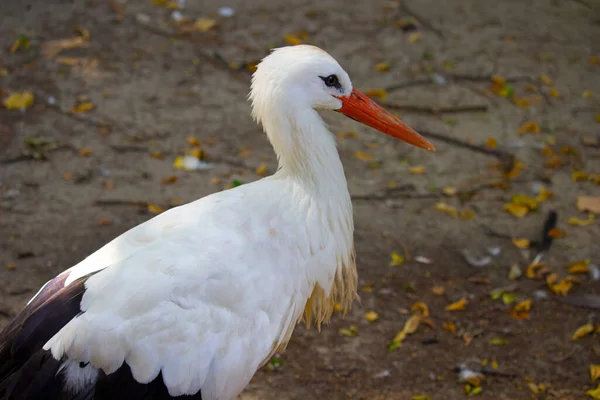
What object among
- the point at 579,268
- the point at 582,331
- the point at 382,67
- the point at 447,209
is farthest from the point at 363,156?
the point at 582,331

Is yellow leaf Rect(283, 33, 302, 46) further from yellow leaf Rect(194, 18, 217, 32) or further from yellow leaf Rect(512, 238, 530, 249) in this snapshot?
yellow leaf Rect(512, 238, 530, 249)

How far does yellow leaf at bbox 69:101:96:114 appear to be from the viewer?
539cm

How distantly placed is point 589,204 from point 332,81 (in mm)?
2423

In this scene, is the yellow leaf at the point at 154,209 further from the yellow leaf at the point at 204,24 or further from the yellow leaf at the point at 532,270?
the yellow leaf at the point at 204,24

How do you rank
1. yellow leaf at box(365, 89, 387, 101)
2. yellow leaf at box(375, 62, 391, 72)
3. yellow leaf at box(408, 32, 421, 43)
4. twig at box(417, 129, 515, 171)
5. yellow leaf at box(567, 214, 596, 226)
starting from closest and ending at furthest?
yellow leaf at box(567, 214, 596, 226), twig at box(417, 129, 515, 171), yellow leaf at box(365, 89, 387, 101), yellow leaf at box(375, 62, 391, 72), yellow leaf at box(408, 32, 421, 43)

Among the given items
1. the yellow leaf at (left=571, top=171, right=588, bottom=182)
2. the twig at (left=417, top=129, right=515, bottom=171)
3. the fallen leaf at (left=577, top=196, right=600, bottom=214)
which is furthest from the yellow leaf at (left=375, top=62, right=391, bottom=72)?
the fallen leaf at (left=577, top=196, right=600, bottom=214)

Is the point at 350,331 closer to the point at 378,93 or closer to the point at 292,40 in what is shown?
the point at 378,93

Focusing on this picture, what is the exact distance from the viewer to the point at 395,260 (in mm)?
4305

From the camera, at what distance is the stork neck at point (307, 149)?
2.94m

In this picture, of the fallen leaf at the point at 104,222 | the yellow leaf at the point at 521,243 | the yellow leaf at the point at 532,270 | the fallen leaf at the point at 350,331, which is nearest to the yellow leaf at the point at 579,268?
the yellow leaf at the point at 532,270

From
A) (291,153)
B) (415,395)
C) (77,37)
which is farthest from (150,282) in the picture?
(77,37)

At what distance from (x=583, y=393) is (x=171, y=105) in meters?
3.43

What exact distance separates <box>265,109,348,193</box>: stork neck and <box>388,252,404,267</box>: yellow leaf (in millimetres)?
1348

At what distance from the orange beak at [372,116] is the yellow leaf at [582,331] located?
1344 millimetres
